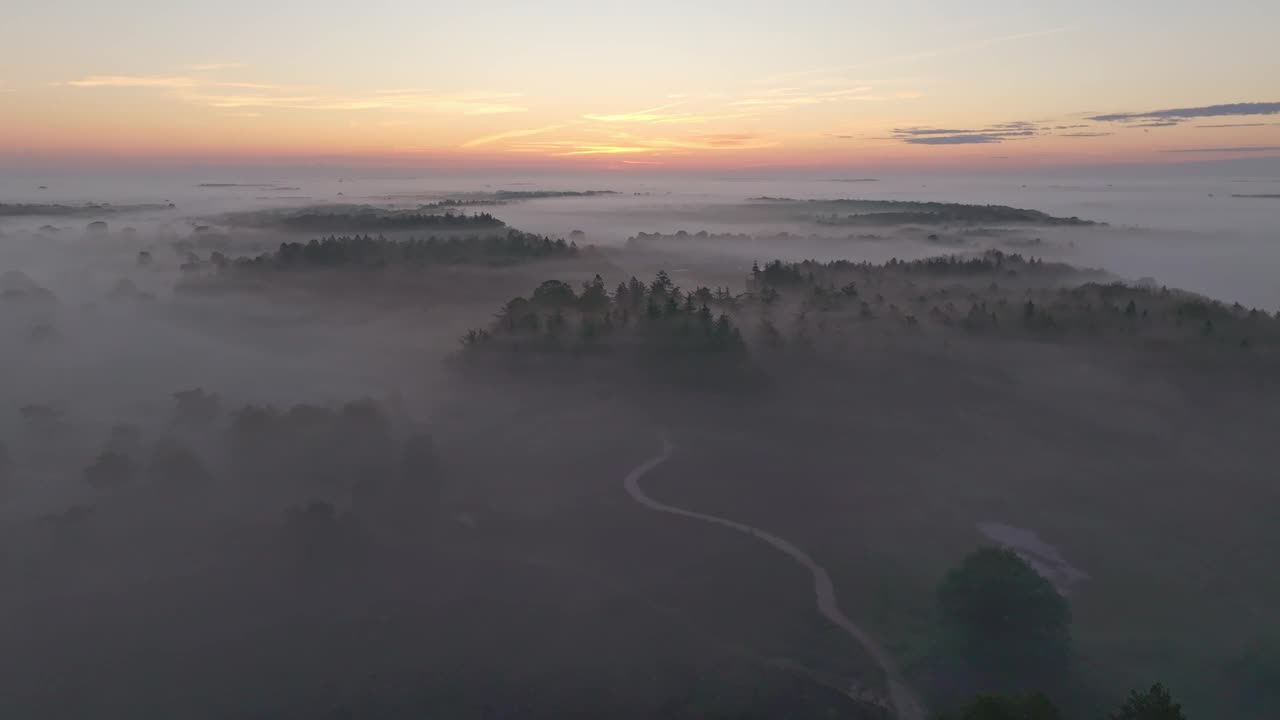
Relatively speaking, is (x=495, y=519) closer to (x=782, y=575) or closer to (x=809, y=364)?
(x=782, y=575)

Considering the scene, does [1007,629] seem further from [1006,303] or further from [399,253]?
[399,253]

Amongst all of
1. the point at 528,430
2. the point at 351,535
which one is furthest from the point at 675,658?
the point at 528,430

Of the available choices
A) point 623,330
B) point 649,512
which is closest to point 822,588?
point 649,512

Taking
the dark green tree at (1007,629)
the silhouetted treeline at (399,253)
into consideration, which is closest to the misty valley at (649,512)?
the dark green tree at (1007,629)

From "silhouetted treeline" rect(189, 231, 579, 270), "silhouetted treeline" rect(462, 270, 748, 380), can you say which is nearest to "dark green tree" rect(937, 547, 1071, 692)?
"silhouetted treeline" rect(462, 270, 748, 380)

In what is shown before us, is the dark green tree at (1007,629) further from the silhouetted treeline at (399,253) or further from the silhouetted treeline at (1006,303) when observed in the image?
the silhouetted treeline at (399,253)
